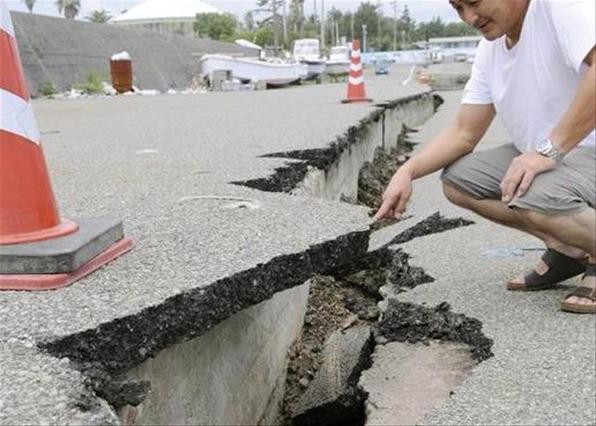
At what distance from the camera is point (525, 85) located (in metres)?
2.73

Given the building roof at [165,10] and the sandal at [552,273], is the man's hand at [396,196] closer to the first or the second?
the sandal at [552,273]

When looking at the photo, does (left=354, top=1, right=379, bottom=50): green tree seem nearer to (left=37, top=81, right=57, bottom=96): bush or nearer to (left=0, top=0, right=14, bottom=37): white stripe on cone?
(left=37, top=81, right=57, bottom=96): bush

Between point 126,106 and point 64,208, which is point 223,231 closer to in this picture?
point 64,208

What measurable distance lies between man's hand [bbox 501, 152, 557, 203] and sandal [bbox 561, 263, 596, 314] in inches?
17.0

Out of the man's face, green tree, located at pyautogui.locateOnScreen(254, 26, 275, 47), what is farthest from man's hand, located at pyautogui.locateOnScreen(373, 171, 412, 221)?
→ green tree, located at pyautogui.locateOnScreen(254, 26, 275, 47)

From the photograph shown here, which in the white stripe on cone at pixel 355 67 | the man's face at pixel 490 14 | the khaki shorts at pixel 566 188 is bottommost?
the white stripe on cone at pixel 355 67

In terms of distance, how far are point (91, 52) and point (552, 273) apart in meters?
17.1

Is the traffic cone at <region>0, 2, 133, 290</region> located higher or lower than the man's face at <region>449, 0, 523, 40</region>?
A: lower

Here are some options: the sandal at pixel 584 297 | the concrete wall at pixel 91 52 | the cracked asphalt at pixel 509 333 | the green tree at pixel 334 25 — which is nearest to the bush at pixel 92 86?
the concrete wall at pixel 91 52

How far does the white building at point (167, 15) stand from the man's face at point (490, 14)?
4956 cm

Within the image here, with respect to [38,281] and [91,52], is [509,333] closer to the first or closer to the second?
[38,281]

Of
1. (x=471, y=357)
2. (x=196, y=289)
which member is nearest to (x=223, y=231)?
(x=196, y=289)

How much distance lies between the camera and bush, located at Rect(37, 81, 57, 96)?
14430 mm

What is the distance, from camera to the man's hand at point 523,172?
2605 millimetres
